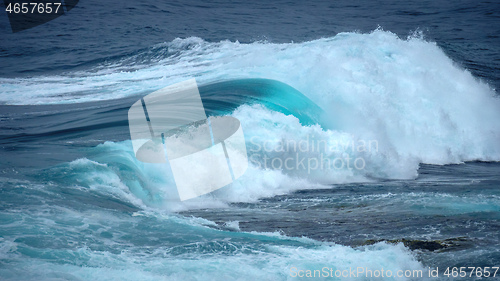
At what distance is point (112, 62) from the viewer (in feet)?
51.1

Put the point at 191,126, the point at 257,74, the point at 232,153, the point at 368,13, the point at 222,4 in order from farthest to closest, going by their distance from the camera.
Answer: the point at 222,4 < the point at 368,13 < the point at 257,74 < the point at 191,126 < the point at 232,153

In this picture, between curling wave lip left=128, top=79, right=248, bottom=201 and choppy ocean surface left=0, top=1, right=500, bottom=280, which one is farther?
curling wave lip left=128, top=79, right=248, bottom=201

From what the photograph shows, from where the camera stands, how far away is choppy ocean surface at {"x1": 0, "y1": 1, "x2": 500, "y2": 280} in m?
4.61

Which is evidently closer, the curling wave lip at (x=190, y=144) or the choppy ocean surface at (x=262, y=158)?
the choppy ocean surface at (x=262, y=158)

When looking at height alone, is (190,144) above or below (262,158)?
above

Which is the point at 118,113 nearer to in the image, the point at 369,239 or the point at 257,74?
the point at 257,74

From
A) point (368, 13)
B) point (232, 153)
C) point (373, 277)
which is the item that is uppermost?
point (368, 13)

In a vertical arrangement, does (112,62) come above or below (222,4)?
below

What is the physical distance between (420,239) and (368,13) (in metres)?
17.7

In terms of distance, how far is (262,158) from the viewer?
7.86 m

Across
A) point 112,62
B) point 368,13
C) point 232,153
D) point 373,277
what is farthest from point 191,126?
point 368,13

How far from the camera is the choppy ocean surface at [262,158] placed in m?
4.61

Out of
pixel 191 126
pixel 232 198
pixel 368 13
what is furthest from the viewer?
pixel 368 13

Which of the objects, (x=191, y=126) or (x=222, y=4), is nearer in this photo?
(x=191, y=126)
